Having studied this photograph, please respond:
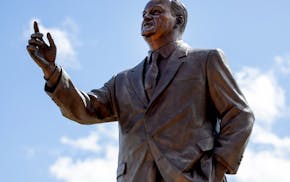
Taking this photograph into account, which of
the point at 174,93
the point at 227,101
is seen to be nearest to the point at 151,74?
the point at 174,93

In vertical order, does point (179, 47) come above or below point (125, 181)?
above

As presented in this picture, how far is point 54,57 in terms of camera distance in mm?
8008

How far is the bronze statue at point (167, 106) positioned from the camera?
25.2 ft

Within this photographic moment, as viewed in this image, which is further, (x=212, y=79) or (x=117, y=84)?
(x=117, y=84)

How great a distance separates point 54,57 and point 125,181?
151cm

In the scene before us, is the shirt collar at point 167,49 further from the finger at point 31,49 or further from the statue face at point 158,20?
the finger at point 31,49

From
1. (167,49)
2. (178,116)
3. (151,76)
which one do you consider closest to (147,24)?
(167,49)

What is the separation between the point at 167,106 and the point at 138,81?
0.60m

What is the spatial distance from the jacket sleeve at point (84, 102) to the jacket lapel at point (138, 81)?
28cm

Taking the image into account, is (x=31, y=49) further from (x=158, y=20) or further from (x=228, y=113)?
(x=228, y=113)

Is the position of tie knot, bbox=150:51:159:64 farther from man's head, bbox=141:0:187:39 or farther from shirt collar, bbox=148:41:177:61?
man's head, bbox=141:0:187:39

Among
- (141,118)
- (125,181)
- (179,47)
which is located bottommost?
(125,181)

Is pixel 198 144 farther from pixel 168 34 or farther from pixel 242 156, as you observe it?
pixel 168 34

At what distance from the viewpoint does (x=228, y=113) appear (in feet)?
26.0
